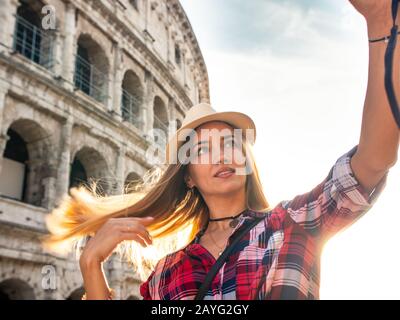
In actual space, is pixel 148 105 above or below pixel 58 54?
above

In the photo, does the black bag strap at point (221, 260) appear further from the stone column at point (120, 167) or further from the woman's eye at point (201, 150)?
the stone column at point (120, 167)

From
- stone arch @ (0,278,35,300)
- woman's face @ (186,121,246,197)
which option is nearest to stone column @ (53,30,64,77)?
stone arch @ (0,278,35,300)

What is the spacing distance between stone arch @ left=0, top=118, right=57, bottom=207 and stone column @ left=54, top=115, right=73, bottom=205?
18 cm

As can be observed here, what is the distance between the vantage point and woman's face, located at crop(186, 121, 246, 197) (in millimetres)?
2023

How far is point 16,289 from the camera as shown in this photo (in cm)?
1071

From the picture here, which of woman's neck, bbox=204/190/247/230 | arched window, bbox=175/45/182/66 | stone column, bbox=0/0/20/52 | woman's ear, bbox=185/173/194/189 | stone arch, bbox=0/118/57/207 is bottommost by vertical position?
woman's neck, bbox=204/190/247/230

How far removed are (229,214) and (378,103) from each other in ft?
3.30

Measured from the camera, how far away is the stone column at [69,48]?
43.0 feet

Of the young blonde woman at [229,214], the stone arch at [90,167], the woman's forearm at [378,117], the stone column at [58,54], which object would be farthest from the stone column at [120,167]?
the woman's forearm at [378,117]

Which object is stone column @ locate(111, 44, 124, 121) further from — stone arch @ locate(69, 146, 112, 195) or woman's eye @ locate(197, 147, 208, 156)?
woman's eye @ locate(197, 147, 208, 156)

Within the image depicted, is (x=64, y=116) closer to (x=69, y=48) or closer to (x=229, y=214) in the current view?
(x=69, y=48)

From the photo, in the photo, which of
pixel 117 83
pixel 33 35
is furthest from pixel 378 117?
pixel 117 83
